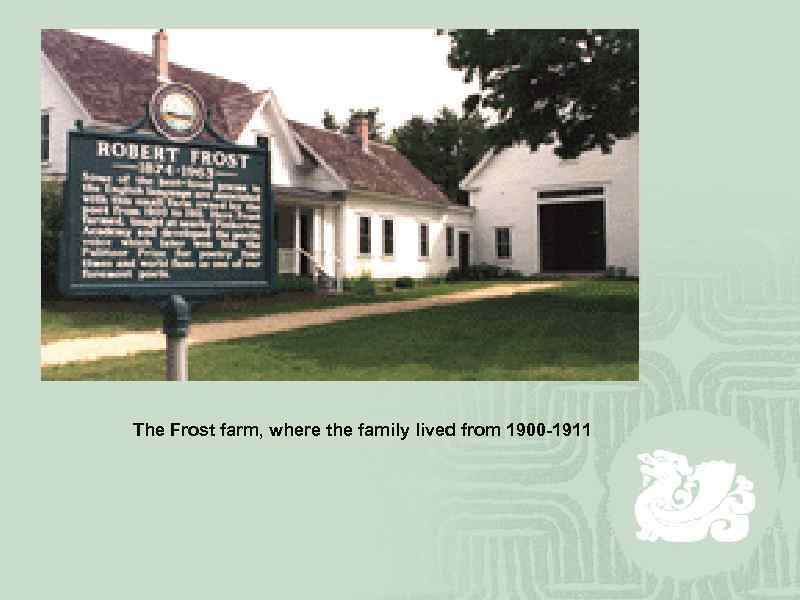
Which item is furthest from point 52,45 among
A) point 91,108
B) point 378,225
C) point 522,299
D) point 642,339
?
point 642,339

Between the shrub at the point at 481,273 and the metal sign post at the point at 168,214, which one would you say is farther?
the shrub at the point at 481,273

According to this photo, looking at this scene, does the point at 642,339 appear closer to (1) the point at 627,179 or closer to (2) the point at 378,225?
(2) the point at 378,225

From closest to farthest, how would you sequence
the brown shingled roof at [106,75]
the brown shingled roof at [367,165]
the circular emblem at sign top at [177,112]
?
the circular emblem at sign top at [177,112] → the brown shingled roof at [106,75] → the brown shingled roof at [367,165]

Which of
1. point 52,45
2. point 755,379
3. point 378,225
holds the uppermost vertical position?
point 52,45

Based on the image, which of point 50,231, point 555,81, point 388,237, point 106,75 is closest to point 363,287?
point 388,237

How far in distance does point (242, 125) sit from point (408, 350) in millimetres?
13161

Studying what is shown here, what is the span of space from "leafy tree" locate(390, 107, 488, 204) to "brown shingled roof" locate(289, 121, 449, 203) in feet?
26.0

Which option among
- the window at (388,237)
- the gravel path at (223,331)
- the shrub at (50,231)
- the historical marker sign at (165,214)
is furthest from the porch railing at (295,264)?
the historical marker sign at (165,214)

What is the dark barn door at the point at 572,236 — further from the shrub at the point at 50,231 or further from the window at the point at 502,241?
the shrub at the point at 50,231

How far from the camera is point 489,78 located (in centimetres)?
1282

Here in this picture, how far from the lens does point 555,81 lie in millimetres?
12172

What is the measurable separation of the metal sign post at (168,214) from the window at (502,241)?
78.1 feet

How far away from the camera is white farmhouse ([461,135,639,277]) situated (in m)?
26.9

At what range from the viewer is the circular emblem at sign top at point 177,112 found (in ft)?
20.1
